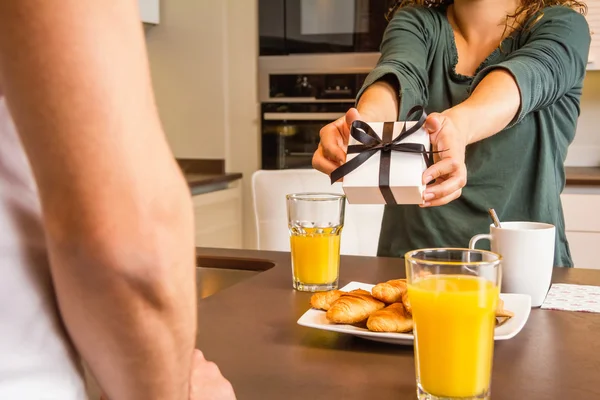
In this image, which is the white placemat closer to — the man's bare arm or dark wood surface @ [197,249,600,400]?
dark wood surface @ [197,249,600,400]

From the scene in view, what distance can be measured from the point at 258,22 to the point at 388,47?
1754mm

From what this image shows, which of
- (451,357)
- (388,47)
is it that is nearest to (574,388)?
(451,357)

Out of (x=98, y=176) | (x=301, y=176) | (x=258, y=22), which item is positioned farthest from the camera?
(x=258, y=22)

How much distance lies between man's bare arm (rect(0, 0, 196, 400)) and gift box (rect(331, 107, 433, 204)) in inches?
25.0

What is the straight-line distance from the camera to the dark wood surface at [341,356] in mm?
729

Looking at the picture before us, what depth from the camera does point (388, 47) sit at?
158 cm

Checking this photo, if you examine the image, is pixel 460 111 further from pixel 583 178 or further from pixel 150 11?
pixel 150 11

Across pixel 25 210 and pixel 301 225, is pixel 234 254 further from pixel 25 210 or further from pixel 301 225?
pixel 25 210

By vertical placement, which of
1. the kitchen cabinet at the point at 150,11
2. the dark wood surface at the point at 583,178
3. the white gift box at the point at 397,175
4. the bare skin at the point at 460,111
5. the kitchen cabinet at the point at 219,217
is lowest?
the kitchen cabinet at the point at 219,217

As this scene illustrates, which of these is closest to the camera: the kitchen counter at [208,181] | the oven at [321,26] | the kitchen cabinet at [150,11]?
the kitchen counter at [208,181]

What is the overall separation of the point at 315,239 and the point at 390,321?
0.35 m

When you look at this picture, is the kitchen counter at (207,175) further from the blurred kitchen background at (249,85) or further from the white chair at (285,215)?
the white chair at (285,215)

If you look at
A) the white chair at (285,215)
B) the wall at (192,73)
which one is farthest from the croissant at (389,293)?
the wall at (192,73)

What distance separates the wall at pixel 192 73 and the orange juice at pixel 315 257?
221cm
